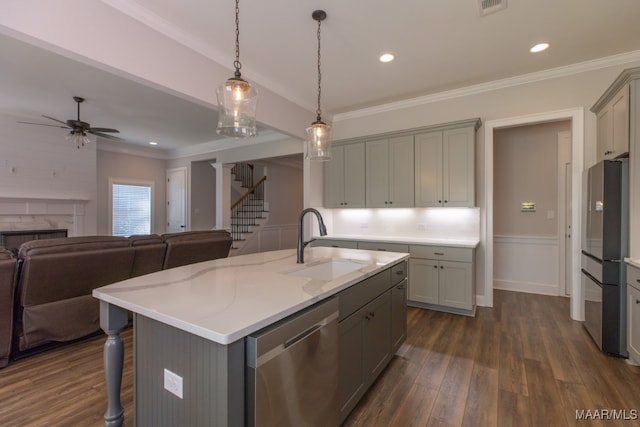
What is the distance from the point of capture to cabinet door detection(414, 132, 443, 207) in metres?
3.94

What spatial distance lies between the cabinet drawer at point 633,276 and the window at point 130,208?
8.61 metres

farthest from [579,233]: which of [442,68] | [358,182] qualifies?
[358,182]

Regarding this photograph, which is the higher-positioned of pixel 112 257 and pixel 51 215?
pixel 51 215

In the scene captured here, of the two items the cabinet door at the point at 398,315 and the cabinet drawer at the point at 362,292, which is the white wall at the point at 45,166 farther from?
the cabinet door at the point at 398,315

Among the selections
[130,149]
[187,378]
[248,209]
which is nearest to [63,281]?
[187,378]

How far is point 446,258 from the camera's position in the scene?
143 inches

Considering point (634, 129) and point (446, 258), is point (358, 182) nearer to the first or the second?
point (446, 258)

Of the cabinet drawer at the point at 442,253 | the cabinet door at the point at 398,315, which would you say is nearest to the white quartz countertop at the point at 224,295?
the cabinet door at the point at 398,315

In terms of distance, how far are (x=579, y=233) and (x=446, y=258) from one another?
4.81 feet

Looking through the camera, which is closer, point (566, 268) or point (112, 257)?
point (112, 257)

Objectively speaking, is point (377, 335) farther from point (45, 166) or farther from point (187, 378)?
point (45, 166)

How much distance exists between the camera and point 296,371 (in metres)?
1.25

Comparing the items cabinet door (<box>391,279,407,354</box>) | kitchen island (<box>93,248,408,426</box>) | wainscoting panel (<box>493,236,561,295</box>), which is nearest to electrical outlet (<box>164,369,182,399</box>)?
kitchen island (<box>93,248,408,426</box>)

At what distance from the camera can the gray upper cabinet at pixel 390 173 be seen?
416cm
